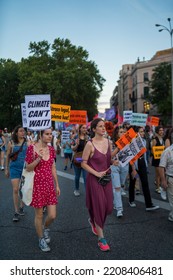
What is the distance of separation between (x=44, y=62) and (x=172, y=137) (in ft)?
144

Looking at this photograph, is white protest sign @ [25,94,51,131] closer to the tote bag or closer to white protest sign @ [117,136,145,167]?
the tote bag

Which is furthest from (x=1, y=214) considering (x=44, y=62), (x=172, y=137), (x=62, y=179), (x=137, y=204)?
(x=44, y=62)

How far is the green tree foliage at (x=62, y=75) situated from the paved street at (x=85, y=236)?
3802 centimetres

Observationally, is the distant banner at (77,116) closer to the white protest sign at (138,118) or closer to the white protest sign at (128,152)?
the white protest sign at (138,118)

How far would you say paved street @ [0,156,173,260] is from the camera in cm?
426

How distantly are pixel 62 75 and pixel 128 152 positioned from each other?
40.6m

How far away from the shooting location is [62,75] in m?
45.4

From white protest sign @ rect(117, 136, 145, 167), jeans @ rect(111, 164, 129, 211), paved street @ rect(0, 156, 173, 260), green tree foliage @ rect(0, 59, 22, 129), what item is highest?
green tree foliage @ rect(0, 59, 22, 129)

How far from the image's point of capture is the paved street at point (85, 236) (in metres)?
4.26

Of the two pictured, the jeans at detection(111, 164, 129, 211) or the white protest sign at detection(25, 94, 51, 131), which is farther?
the jeans at detection(111, 164, 129, 211)

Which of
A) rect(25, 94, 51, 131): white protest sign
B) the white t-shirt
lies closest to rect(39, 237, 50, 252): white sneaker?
rect(25, 94, 51, 131): white protest sign

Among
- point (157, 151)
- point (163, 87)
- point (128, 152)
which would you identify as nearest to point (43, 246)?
point (128, 152)

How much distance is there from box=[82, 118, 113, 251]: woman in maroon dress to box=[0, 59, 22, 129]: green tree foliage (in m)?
53.8

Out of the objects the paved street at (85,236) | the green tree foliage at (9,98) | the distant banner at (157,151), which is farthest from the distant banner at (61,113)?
the green tree foliage at (9,98)
